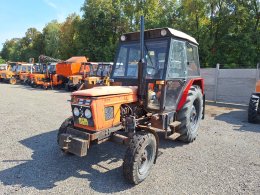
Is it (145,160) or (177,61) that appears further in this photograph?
(177,61)

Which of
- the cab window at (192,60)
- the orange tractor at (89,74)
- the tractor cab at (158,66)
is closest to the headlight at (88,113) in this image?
the tractor cab at (158,66)

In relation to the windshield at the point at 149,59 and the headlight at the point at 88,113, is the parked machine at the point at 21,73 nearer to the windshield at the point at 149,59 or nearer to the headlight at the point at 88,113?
the windshield at the point at 149,59

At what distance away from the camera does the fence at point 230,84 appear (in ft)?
35.5

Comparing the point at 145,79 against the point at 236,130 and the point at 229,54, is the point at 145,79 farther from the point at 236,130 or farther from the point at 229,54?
the point at 229,54

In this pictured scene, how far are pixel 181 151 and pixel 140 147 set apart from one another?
1.66 metres

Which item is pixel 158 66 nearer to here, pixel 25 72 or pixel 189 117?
pixel 189 117

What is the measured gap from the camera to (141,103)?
169 inches

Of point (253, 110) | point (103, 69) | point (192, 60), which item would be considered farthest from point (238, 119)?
point (103, 69)

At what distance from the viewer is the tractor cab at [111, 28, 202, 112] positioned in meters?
4.27

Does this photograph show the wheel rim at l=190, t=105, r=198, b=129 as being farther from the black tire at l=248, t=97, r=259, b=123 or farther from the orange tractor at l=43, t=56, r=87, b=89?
the orange tractor at l=43, t=56, r=87, b=89

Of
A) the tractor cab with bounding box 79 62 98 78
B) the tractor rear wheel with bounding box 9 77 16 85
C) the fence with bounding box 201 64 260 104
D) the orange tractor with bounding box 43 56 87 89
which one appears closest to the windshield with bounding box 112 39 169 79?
the fence with bounding box 201 64 260 104

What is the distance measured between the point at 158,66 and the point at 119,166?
6.28 feet

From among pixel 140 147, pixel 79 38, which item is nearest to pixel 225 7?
pixel 79 38

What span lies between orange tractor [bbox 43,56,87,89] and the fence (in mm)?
9109
